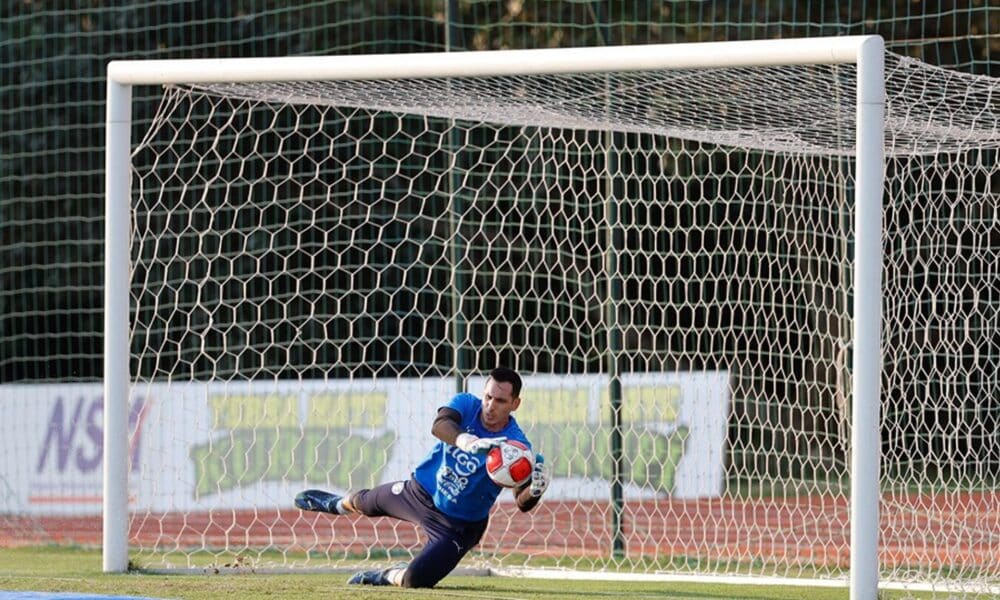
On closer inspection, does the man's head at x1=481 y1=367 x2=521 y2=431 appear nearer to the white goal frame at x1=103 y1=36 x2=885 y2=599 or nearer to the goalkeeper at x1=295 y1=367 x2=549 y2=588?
the goalkeeper at x1=295 y1=367 x2=549 y2=588

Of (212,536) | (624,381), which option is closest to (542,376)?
(624,381)

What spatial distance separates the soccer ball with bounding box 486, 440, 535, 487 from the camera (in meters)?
7.02

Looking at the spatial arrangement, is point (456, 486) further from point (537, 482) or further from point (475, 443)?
point (537, 482)

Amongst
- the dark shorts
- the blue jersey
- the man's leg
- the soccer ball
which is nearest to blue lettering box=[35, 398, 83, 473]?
the dark shorts

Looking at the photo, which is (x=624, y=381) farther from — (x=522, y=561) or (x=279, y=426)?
(x=279, y=426)

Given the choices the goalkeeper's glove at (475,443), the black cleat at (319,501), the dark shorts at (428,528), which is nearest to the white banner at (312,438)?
the black cleat at (319,501)

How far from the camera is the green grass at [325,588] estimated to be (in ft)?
23.2

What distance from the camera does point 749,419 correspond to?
10.6 meters

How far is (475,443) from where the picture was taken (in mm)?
7121

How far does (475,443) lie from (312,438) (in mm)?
4395

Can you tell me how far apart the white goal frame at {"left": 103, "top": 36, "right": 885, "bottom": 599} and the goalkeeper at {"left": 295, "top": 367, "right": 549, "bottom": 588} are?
1447 mm

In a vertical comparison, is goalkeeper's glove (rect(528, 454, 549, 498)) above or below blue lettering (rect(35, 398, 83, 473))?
above

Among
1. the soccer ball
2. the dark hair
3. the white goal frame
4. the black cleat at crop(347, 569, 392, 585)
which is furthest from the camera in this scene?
the black cleat at crop(347, 569, 392, 585)

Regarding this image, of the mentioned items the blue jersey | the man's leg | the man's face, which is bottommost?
the man's leg
